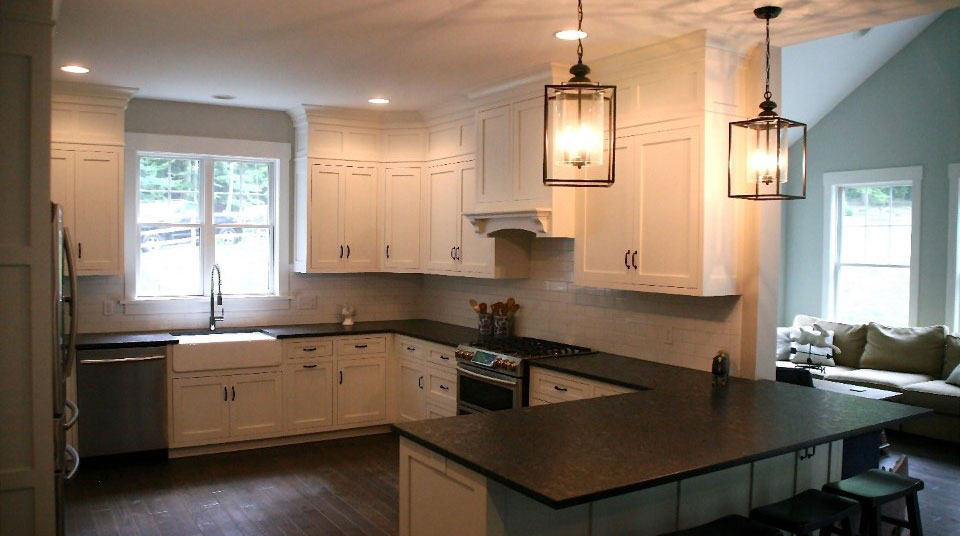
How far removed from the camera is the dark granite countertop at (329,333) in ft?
17.6

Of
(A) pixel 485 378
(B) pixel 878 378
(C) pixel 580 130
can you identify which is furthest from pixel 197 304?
(B) pixel 878 378

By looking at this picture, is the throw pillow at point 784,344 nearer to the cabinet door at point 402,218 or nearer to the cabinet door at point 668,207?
the cabinet door at point 402,218

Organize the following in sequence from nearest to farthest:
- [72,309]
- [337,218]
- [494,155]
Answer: [72,309]
[494,155]
[337,218]

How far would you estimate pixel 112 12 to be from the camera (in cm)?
371

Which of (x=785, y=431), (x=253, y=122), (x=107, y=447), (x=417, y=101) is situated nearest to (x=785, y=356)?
(x=417, y=101)

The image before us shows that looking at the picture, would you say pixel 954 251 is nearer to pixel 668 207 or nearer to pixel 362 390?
pixel 668 207

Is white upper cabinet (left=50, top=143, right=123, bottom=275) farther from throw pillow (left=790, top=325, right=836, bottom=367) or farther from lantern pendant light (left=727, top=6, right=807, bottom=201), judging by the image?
throw pillow (left=790, top=325, right=836, bottom=367)

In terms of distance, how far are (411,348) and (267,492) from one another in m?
1.71

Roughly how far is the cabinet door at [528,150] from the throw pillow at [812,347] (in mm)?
3798

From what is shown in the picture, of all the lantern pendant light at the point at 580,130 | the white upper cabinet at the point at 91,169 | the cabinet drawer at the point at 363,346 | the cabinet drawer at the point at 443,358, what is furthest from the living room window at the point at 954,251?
the white upper cabinet at the point at 91,169

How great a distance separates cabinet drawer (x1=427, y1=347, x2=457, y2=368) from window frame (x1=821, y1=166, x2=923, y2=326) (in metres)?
4.60

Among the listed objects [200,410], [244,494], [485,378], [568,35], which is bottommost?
[244,494]

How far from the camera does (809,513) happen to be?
2836mm

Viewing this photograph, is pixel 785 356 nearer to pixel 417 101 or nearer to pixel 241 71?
pixel 417 101
